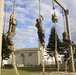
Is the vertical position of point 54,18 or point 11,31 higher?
point 54,18

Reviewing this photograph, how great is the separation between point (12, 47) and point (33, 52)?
51.4 metres

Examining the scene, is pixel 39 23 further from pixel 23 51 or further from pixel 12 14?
pixel 23 51

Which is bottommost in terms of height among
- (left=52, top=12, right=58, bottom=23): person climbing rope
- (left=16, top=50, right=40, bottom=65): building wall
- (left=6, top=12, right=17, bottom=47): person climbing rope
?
(left=16, top=50, right=40, bottom=65): building wall

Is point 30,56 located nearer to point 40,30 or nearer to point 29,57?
point 29,57

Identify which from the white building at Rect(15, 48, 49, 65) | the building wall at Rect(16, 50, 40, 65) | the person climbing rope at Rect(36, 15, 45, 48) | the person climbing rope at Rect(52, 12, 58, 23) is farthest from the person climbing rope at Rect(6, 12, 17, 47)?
the building wall at Rect(16, 50, 40, 65)

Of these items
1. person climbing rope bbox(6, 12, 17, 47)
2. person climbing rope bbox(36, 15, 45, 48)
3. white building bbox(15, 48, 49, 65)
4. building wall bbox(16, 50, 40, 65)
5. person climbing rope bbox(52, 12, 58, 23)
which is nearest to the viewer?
person climbing rope bbox(6, 12, 17, 47)

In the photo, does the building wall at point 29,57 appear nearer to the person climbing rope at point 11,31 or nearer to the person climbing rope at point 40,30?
the person climbing rope at point 40,30

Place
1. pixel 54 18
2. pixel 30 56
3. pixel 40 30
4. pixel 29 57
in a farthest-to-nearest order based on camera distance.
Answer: pixel 29 57
pixel 30 56
pixel 54 18
pixel 40 30

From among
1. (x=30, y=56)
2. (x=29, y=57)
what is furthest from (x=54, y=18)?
(x=29, y=57)

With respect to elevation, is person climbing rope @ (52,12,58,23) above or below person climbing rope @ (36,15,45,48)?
above

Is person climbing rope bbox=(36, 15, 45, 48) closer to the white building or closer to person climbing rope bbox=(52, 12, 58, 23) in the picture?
person climbing rope bbox=(52, 12, 58, 23)

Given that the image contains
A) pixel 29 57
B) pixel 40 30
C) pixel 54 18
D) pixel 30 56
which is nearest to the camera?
pixel 40 30

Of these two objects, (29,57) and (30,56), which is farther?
(29,57)

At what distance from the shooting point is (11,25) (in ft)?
28.9
